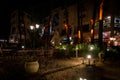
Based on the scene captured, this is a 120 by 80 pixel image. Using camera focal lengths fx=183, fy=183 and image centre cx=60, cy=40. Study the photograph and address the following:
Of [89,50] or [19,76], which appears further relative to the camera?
[89,50]

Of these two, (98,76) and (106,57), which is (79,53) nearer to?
(106,57)

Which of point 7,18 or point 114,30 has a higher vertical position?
point 7,18

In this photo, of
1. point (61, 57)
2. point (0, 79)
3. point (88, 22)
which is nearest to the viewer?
point (0, 79)

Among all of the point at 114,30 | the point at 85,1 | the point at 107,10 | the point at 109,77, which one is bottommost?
the point at 109,77

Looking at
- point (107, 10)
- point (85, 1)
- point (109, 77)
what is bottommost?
point (109, 77)

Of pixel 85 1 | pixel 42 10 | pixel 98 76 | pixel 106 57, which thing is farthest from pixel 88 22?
pixel 98 76

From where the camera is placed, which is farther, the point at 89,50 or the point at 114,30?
the point at 114,30

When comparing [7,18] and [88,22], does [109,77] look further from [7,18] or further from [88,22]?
[7,18]

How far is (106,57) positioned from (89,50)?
371 cm

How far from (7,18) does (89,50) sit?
44.4 meters

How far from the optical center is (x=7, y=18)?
61188 mm

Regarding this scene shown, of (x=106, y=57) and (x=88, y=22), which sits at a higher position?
(x=88, y=22)

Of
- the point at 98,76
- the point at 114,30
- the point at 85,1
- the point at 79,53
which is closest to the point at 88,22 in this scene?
the point at 85,1

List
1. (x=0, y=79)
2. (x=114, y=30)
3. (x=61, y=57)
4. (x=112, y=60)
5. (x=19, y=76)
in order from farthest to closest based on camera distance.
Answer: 1. (x=114, y=30)
2. (x=61, y=57)
3. (x=112, y=60)
4. (x=19, y=76)
5. (x=0, y=79)
